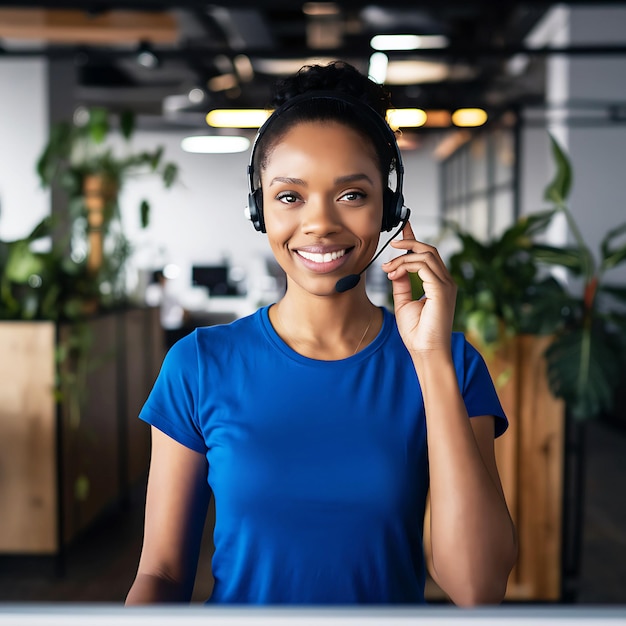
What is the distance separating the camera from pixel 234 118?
7082mm

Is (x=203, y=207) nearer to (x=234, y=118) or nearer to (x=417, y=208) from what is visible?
(x=417, y=208)

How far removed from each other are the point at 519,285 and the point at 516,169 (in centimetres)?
520

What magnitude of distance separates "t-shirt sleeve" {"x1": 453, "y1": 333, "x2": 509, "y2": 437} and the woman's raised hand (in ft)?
0.32

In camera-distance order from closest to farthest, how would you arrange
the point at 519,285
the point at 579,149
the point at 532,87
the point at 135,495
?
the point at 519,285 → the point at 135,495 → the point at 579,149 → the point at 532,87

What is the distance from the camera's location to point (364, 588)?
A: 0.97m

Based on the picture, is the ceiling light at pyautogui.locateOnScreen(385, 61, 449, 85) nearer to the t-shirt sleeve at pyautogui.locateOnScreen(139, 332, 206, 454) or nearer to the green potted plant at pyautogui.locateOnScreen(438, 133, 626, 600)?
the green potted plant at pyautogui.locateOnScreen(438, 133, 626, 600)

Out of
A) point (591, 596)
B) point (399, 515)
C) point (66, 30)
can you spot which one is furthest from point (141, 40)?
point (399, 515)

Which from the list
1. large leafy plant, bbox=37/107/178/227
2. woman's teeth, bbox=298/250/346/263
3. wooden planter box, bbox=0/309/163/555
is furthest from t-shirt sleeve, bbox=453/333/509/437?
large leafy plant, bbox=37/107/178/227

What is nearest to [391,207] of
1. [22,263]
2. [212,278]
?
[22,263]

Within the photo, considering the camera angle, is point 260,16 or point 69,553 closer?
point 69,553

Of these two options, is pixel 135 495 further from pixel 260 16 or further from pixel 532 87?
pixel 532 87

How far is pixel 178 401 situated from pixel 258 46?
6.17 m

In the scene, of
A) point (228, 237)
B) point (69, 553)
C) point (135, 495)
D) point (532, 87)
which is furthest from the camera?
point (228, 237)

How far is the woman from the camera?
924mm
